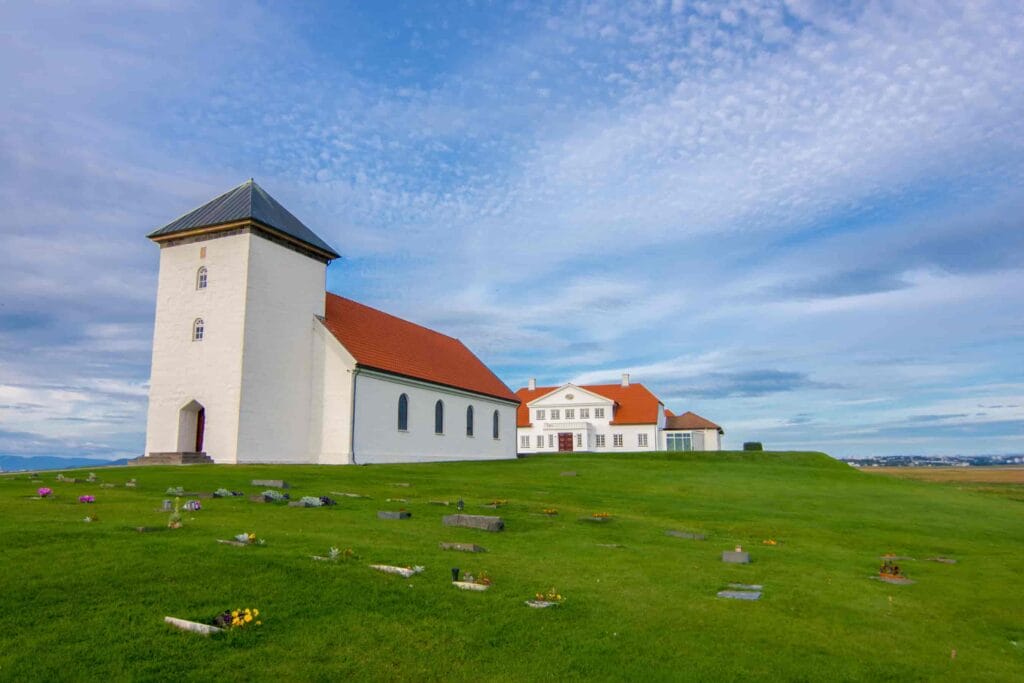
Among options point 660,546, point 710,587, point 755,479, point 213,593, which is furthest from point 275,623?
point 755,479

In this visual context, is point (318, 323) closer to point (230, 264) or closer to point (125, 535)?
point (230, 264)

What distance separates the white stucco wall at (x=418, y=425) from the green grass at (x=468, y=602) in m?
17.8

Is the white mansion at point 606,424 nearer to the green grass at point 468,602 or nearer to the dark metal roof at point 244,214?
the dark metal roof at point 244,214

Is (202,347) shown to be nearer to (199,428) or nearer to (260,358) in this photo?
(260,358)

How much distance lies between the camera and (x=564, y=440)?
77.7 metres

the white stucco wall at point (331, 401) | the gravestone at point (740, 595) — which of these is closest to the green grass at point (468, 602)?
the gravestone at point (740, 595)

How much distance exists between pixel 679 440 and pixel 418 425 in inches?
1825

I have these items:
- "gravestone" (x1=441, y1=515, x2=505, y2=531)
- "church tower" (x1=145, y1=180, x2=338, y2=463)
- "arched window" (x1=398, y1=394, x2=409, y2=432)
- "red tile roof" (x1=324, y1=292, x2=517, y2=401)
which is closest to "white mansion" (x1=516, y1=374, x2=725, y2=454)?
"red tile roof" (x1=324, y1=292, x2=517, y2=401)

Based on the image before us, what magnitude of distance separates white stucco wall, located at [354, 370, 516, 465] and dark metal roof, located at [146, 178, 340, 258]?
8.23 metres

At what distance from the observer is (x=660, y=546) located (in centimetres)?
1605

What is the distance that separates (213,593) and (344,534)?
4800mm

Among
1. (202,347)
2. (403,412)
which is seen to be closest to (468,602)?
(202,347)

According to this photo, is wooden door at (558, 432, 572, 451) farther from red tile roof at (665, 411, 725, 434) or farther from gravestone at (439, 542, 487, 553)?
gravestone at (439, 542, 487, 553)

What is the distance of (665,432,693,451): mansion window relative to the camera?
264 ft
